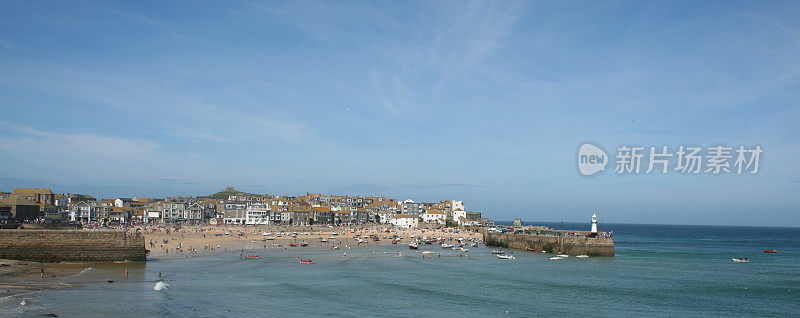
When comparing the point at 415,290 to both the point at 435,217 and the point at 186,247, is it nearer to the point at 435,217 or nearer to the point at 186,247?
the point at 186,247

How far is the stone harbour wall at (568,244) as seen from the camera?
65.8m

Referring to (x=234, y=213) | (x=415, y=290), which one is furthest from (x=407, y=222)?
(x=415, y=290)

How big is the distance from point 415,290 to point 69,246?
2852 centimetres

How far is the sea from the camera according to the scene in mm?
29484

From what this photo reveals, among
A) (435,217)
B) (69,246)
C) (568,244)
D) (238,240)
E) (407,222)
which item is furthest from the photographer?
(435,217)

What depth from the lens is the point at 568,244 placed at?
67000mm

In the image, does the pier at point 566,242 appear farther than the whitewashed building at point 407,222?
No

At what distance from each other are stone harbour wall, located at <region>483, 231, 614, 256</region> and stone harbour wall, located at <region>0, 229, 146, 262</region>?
4621 centimetres

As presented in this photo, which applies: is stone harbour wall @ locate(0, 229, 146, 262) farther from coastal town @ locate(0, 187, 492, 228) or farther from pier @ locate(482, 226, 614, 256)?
coastal town @ locate(0, 187, 492, 228)

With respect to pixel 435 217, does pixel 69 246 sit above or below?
above

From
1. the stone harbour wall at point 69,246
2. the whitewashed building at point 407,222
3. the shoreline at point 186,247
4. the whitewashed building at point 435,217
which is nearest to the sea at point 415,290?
the shoreline at point 186,247

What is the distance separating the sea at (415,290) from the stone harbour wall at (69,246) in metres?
1.95

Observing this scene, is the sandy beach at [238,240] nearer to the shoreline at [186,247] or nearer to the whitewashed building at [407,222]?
the shoreline at [186,247]

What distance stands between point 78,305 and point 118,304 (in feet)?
5.89
